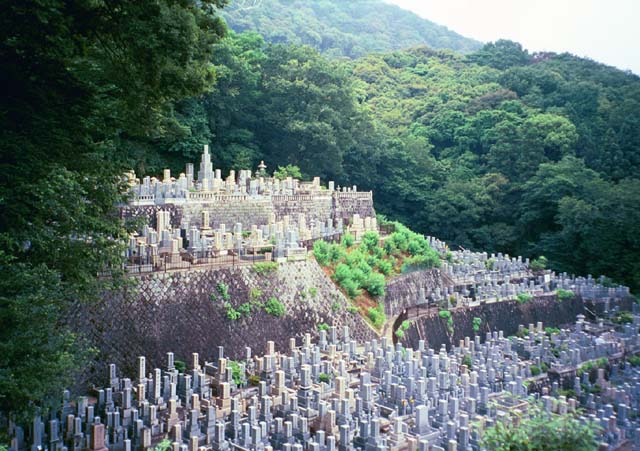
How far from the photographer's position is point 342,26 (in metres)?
90.1

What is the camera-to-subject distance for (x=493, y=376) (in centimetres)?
1577

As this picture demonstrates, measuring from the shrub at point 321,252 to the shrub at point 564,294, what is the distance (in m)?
9.97

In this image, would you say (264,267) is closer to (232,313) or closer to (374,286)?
(232,313)

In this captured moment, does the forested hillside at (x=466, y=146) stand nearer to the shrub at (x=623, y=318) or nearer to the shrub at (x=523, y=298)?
the shrub at (x=623, y=318)

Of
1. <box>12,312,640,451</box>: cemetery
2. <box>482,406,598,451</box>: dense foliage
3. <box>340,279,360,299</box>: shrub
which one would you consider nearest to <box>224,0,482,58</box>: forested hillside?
<box>340,279,360,299</box>: shrub

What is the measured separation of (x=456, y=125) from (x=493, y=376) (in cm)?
3129

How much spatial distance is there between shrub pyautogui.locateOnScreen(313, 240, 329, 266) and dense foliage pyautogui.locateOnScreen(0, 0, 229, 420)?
919 cm

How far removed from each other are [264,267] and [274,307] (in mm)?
1160

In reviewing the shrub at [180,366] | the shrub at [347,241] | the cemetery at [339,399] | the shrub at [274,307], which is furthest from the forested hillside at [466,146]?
the cemetery at [339,399]

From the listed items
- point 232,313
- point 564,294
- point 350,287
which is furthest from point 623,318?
point 232,313

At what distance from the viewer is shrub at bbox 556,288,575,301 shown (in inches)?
954

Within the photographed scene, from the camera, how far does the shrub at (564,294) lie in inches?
954

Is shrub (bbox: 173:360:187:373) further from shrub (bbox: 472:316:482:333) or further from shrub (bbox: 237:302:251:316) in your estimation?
shrub (bbox: 472:316:482:333)

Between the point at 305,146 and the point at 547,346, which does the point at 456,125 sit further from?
the point at 547,346
